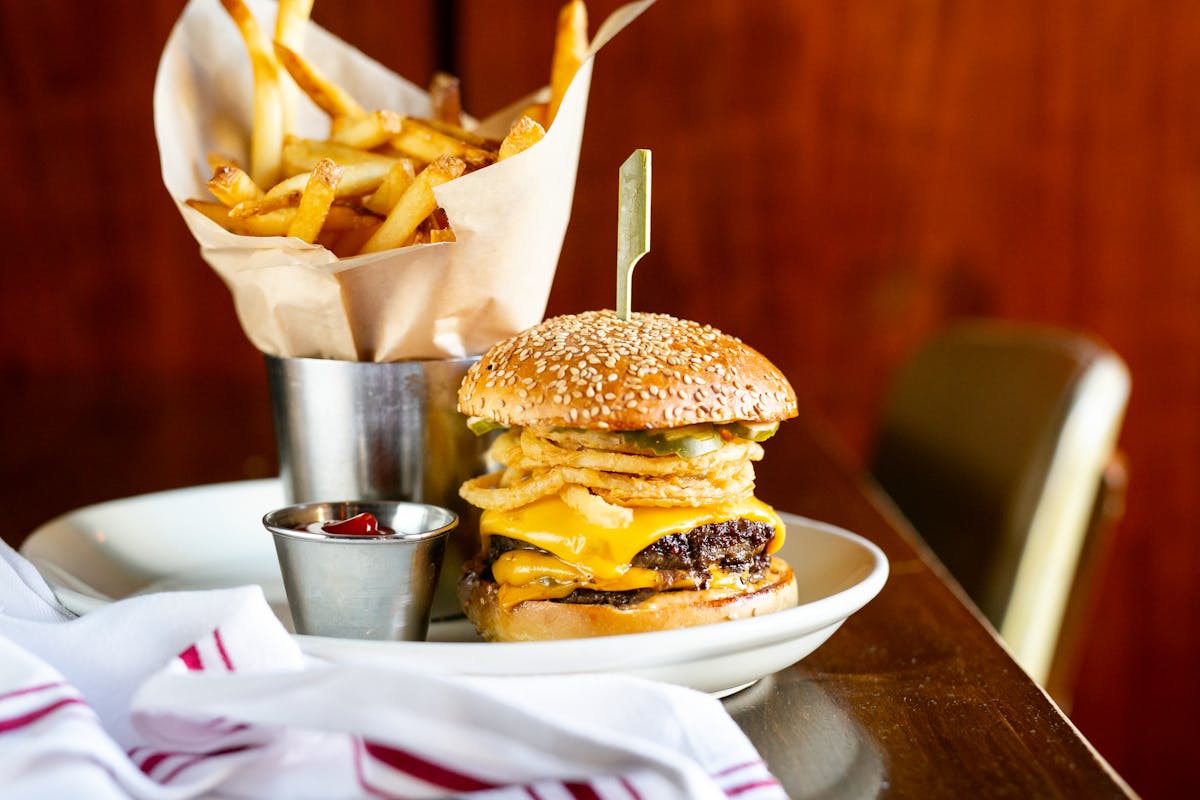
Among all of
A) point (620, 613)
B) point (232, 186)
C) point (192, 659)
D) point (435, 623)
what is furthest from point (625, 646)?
point (232, 186)

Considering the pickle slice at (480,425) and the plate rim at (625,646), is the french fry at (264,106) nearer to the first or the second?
the pickle slice at (480,425)

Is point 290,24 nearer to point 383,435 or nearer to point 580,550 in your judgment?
point 383,435

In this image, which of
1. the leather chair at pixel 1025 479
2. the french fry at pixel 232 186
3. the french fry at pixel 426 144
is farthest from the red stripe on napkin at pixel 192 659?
the leather chair at pixel 1025 479

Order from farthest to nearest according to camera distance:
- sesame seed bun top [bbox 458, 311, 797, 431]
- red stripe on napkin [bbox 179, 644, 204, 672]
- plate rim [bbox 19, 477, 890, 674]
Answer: sesame seed bun top [bbox 458, 311, 797, 431], plate rim [bbox 19, 477, 890, 674], red stripe on napkin [bbox 179, 644, 204, 672]

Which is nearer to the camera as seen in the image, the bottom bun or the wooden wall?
the bottom bun

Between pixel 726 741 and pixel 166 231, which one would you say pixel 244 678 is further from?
pixel 166 231

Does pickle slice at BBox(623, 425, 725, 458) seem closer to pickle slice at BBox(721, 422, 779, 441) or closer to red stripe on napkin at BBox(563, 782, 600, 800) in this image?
pickle slice at BBox(721, 422, 779, 441)

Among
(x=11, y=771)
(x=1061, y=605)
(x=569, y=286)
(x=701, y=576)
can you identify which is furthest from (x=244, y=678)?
(x=569, y=286)

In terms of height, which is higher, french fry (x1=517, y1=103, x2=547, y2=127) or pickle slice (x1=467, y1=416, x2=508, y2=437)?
french fry (x1=517, y1=103, x2=547, y2=127)

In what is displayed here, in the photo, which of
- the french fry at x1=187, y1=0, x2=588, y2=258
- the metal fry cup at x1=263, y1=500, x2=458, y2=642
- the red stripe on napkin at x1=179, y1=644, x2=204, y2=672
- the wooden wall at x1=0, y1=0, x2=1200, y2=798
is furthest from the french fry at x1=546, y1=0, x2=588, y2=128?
the wooden wall at x1=0, y1=0, x2=1200, y2=798
